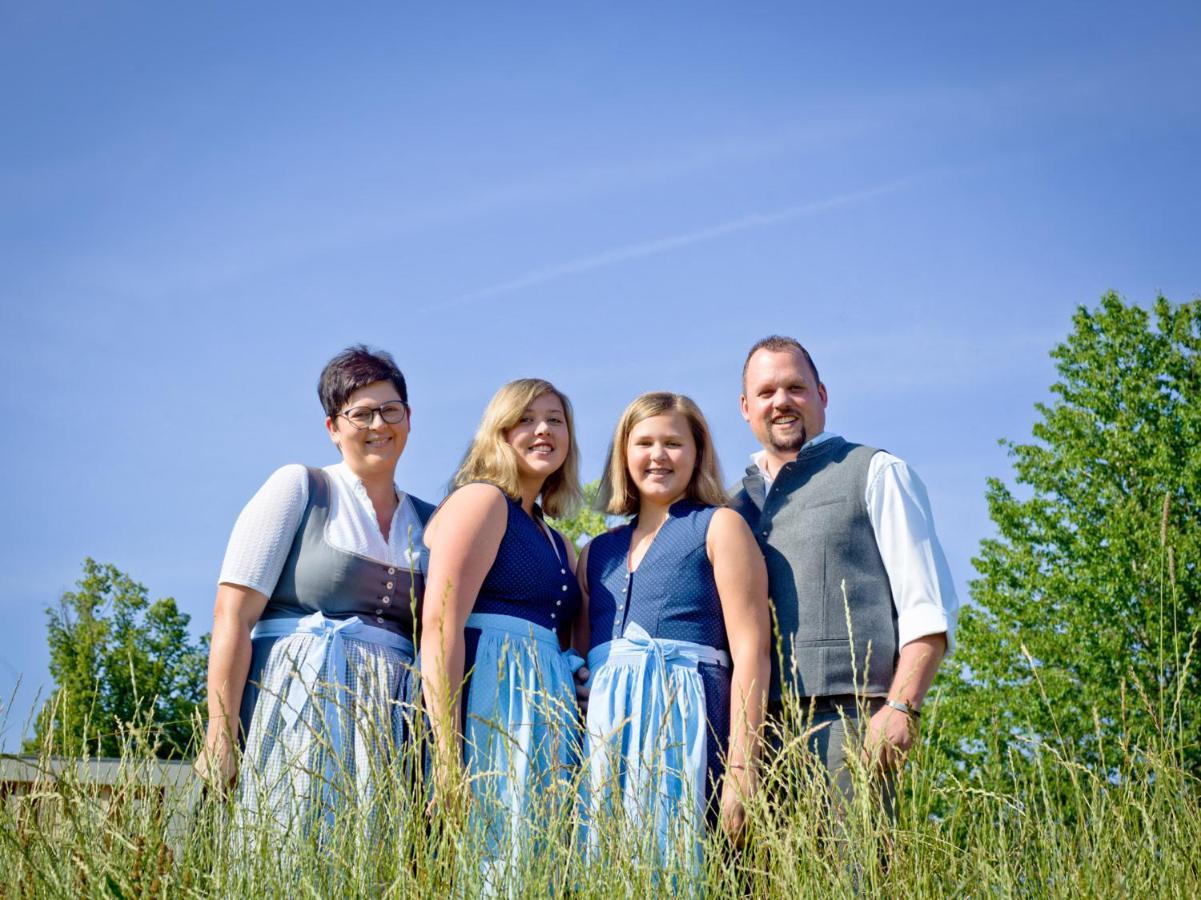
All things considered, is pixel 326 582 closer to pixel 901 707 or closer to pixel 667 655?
pixel 667 655

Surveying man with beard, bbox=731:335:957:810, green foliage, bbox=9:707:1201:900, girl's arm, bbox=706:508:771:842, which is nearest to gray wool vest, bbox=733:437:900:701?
man with beard, bbox=731:335:957:810

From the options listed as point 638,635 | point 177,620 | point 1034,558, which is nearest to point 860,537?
point 638,635

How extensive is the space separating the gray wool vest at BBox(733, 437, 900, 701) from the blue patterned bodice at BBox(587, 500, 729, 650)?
273 mm

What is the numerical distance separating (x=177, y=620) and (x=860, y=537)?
23218mm

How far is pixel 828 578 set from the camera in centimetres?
400

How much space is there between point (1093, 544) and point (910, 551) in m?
16.0

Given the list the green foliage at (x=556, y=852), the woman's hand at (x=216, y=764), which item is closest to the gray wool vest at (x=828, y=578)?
the green foliage at (x=556, y=852)

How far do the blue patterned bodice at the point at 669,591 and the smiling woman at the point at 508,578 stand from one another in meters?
0.16

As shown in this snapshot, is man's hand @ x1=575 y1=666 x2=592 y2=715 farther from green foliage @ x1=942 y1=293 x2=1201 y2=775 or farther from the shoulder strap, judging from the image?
green foliage @ x1=942 y1=293 x2=1201 y2=775

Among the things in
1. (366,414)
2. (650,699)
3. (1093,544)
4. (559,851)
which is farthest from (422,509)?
(1093,544)

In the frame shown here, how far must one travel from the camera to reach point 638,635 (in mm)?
3867

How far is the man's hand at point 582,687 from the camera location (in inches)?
155

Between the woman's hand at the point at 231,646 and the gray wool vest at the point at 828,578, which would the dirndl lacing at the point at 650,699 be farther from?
the woman's hand at the point at 231,646

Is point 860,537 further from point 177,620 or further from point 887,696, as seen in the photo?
point 177,620
